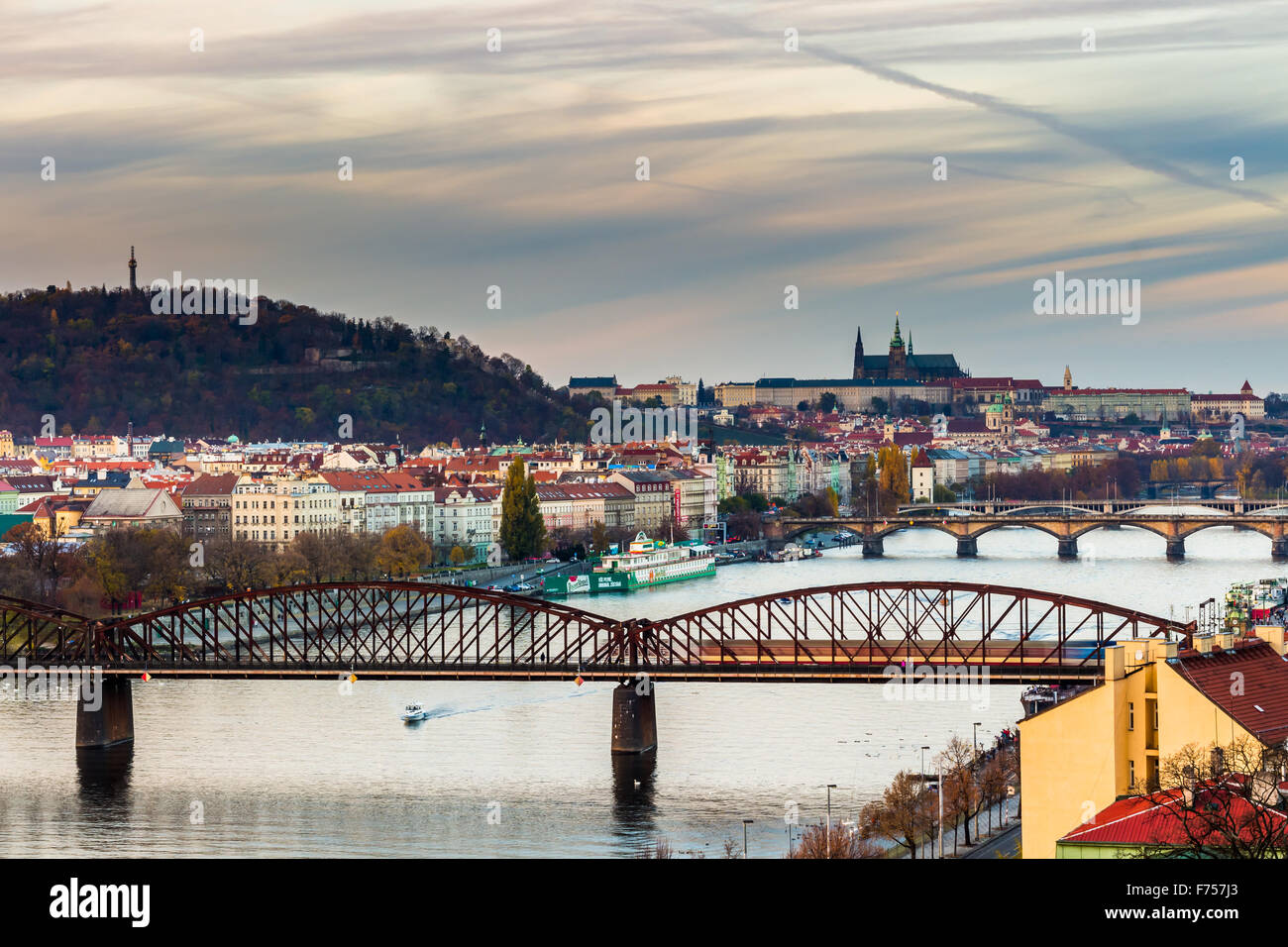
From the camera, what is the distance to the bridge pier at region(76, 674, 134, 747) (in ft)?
71.3

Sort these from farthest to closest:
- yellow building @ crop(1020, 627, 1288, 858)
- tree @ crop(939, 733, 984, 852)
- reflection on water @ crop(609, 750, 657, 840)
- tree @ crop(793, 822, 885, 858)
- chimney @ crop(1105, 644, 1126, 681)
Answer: reflection on water @ crop(609, 750, 657, 840) → tree @ crop(939, 733, 984, 852) → tree @ crop(793, 822, 885, 858) → chimney @ crop(1105, 644, 1126, 681) → yellow building @ crop(1020, 627, 1288, 858)

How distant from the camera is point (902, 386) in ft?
471

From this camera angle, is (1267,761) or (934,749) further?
(934,749)

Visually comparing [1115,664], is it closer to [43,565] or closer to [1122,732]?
[1122,732]

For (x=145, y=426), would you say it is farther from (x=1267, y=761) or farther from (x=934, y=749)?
(x=1267, y=761)

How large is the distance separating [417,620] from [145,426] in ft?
190

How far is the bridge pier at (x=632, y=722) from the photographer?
67.3 feet

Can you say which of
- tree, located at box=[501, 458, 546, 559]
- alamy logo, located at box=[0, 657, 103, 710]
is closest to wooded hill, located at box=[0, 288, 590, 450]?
tree, located at box=[501, 458, 546, 559]

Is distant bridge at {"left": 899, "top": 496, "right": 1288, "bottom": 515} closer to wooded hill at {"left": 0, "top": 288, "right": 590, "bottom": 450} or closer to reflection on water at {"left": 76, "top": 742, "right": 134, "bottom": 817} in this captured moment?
wooded hill at {"left": 0, "top": 288, "right": 590, "bottom": 450}
